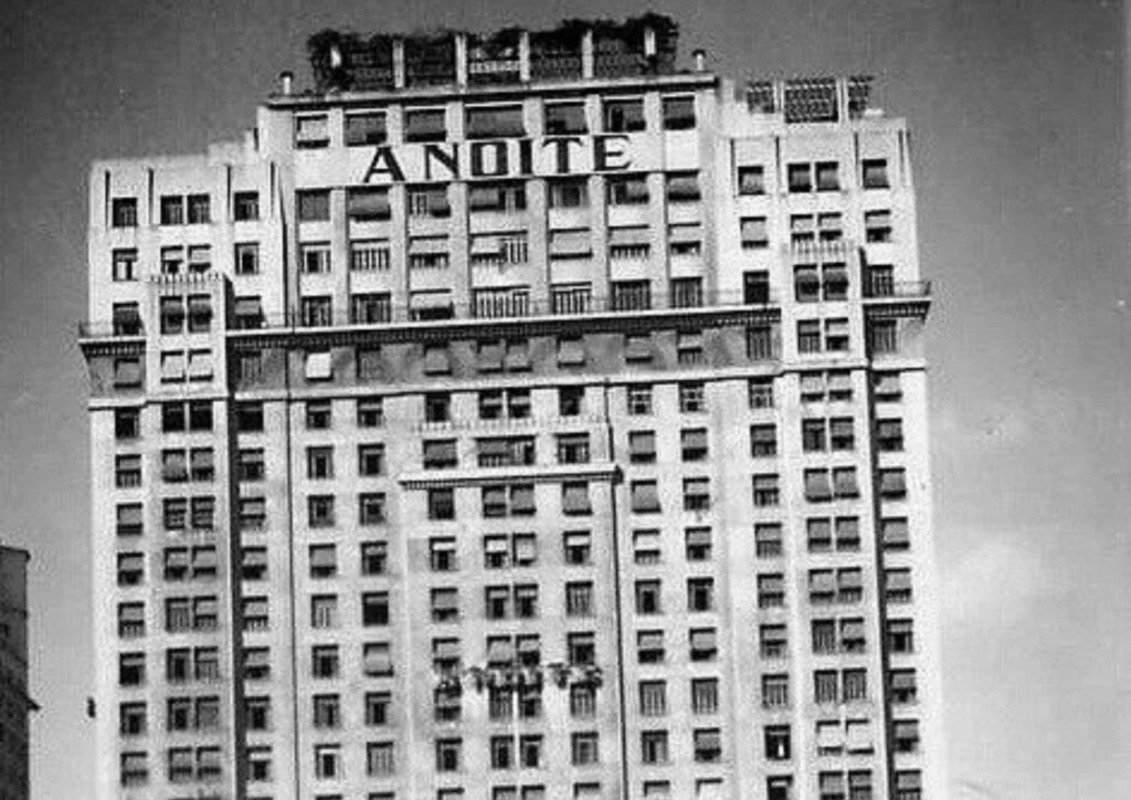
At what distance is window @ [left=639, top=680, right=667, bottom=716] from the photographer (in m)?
65.5

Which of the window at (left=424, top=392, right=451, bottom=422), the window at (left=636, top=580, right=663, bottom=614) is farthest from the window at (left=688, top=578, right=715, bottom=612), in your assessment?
the window at (left=424, top=392, right=451, bottom=422)

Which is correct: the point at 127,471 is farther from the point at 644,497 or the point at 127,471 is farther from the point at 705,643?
the point at 705,643

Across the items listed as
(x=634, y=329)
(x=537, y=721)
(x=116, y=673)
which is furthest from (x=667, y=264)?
(x=116, y=673)

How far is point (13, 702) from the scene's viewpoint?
75625 millimetres

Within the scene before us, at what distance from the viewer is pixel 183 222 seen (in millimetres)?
67688

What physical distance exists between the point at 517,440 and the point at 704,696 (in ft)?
21.6

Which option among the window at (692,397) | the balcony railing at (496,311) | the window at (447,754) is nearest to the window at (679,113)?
the balcony railing at (496,311)

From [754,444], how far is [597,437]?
327cm

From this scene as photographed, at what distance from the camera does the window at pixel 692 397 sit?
2623 inches

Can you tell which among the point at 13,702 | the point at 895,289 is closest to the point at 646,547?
the point at 895,289

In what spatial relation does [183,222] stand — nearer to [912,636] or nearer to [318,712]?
[318,712]

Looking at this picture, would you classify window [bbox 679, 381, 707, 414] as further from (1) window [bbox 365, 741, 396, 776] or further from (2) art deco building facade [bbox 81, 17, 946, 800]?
(1) window [bbox 365, 741, 396, 776]

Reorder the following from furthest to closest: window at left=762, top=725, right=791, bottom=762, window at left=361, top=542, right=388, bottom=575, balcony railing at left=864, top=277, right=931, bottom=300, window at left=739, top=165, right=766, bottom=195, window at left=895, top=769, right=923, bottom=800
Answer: window at left=739, top=165, right=766, bottom=195
balcony railing at left=864, top=277, right=931, bottom=300
window at left=361, top=542, right=388, bottom=575
window at left=762, top=725, right=791, bottom=762
window at left=895, top=769, right=923, bottom=800

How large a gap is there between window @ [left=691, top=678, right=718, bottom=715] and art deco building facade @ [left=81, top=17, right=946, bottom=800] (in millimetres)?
58
